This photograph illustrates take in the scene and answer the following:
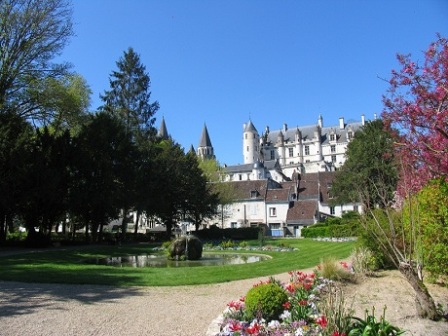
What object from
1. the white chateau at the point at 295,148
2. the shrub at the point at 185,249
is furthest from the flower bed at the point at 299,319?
the white chateau at the point at 295,148

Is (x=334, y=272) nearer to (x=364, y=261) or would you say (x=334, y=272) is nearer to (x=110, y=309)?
(x=364, y=261)

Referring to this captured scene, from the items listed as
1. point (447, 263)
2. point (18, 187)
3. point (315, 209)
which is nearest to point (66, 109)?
point (18, 187)

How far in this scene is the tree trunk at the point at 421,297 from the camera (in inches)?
303

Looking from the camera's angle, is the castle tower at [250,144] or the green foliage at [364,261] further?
the castle tower at [250,144]

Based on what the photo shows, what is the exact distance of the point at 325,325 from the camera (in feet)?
19.8

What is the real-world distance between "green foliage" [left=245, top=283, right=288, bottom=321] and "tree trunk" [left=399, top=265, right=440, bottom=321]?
2.35 m

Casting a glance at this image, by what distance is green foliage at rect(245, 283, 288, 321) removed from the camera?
25.0 feet

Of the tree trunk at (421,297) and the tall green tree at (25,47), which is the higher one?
the tall green tree at (25,47)

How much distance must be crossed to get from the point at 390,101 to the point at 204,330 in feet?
25.3

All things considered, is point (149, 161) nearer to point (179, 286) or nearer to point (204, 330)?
point (179, 286)

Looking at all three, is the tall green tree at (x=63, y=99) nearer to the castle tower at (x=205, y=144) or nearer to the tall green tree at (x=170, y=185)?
the tall green tree at (x=170, y=185)

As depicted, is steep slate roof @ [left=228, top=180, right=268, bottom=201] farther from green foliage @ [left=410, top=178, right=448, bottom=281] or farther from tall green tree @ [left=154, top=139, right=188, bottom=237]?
green foliage @ [left=410, top=178, right=448, bottom=281]

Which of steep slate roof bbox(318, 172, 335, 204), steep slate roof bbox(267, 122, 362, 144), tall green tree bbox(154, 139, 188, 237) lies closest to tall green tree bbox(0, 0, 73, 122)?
tall green tree bbox(154, 139, 188, 237)

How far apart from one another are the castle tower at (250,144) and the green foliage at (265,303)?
120846 millimetres
